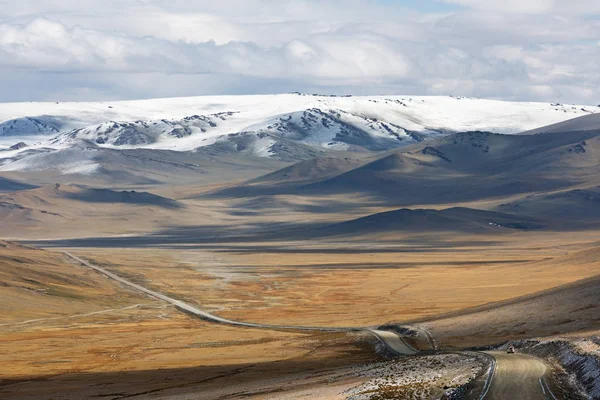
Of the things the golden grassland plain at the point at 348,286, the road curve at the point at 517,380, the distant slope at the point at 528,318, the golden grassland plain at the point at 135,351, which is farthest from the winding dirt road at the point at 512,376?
the golden grassland plain at the point at 348,286

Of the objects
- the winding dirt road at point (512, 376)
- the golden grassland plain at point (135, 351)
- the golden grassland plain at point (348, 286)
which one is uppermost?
the winding dirt road at point (512, 376)

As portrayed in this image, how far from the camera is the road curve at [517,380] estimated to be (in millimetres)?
42125

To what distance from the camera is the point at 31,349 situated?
8431 cm

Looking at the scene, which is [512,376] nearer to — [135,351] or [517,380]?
[517,380]

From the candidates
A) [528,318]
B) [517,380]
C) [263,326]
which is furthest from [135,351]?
[517,380]

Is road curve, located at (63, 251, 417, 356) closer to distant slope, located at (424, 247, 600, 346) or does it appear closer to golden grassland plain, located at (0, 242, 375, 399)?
golden grassland plain, located at (0, 242, 375, 399)

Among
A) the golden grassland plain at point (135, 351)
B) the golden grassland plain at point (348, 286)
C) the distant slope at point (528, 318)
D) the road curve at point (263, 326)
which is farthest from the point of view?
the golden grassland plain at point (348, 286)

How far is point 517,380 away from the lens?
4562cm

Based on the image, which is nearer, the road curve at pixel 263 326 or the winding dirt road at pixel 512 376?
the winding dirt road at pixel 512 376

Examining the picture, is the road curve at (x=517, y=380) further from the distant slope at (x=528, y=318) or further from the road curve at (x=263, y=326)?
the road curve at (x=263, y=326)

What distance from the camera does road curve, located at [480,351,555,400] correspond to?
42.1m

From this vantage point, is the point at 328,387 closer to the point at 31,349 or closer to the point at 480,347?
the point at 480,347

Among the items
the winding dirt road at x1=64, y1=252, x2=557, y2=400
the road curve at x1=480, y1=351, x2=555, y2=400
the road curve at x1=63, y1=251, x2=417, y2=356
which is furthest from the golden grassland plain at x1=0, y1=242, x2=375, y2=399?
the road curve at x1=480, y1=351, x2=555, y2=400

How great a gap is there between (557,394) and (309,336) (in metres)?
47.9
